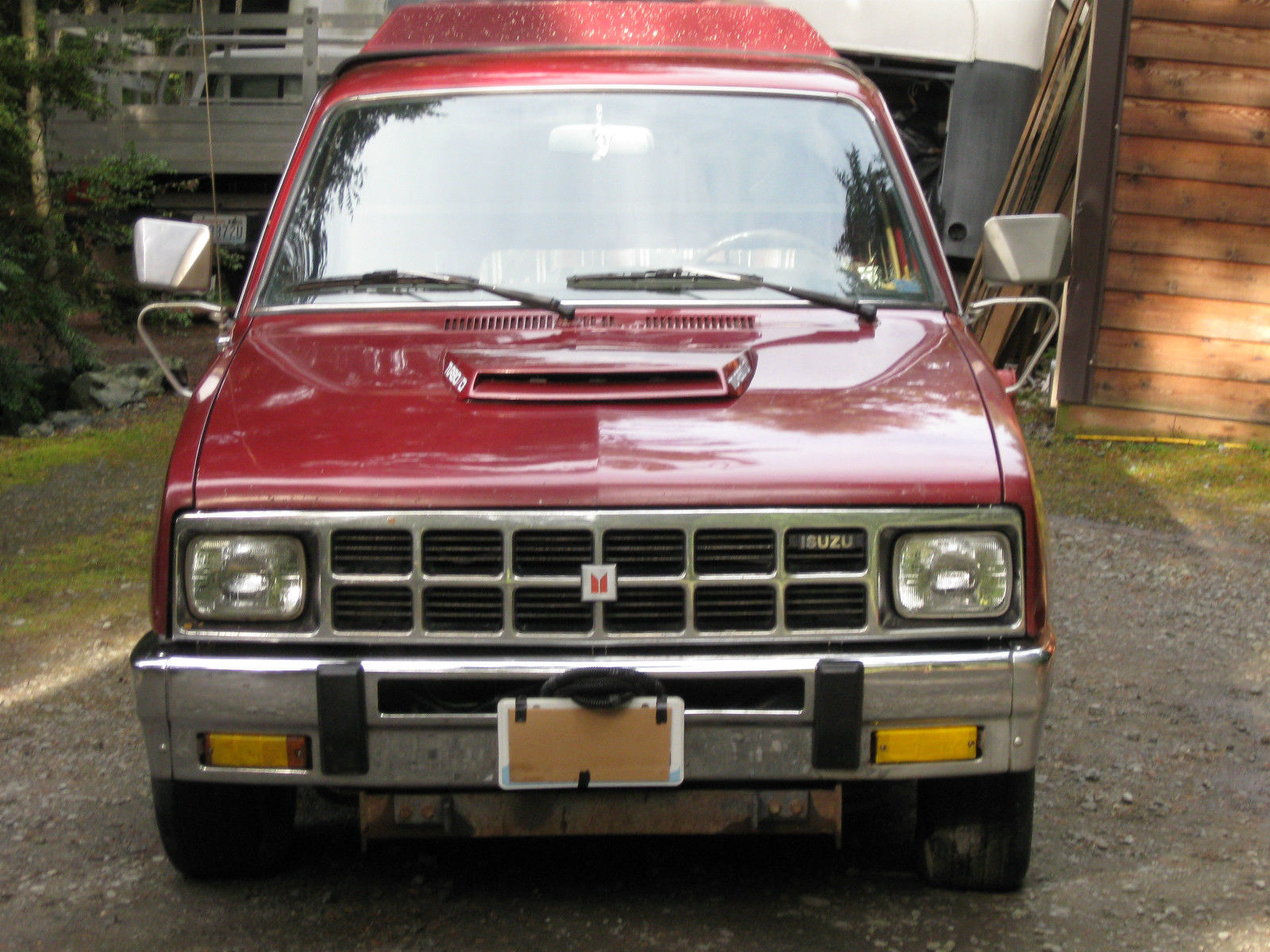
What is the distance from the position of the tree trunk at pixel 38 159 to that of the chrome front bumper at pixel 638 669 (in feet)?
31.2

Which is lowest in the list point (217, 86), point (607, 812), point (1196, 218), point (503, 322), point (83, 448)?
point (83, 448)

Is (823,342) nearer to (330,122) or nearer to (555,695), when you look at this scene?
(555,695)

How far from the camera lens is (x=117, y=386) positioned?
1246 cm

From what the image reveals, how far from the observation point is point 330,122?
4312 mm

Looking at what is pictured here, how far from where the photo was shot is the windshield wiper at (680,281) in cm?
385

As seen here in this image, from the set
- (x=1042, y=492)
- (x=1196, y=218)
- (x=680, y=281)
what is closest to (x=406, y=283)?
(x=680, y=281)

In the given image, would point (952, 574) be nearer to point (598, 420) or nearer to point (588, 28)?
point (598, 420)

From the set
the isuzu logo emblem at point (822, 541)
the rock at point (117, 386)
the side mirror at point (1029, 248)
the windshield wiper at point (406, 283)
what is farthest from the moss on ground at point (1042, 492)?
the isuzu logo emblem at point (822, 541)

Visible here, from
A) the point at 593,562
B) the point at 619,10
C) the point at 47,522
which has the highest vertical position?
the point at 619,10

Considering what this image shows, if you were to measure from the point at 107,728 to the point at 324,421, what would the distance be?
225 cm

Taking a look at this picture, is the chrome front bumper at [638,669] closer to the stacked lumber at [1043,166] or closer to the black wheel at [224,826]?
the black wheel at [224,826]

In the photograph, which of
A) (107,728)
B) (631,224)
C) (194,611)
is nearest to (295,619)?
(194,611)

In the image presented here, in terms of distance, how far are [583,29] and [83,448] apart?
6.75 meters

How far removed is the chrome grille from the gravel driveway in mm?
730
